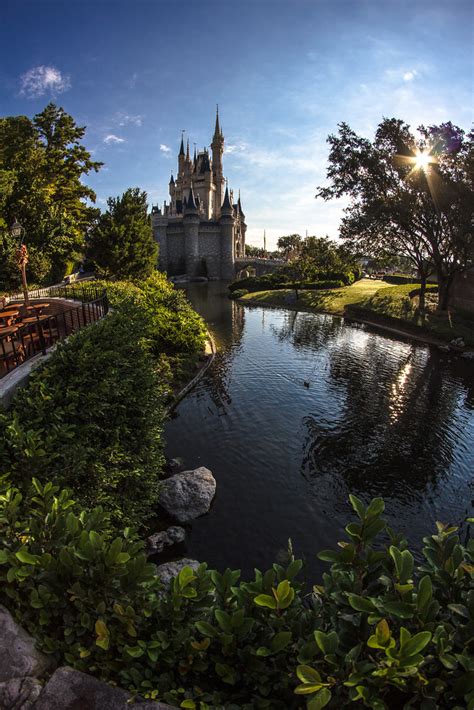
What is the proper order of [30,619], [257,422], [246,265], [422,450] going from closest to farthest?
[30,619]
[422,450]
[257,422]
[246,265]

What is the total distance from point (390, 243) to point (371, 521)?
3719cm

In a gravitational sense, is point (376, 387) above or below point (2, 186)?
below

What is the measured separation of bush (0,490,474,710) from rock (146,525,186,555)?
5.43 meters

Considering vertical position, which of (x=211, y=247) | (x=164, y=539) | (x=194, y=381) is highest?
(x=211, y=247)

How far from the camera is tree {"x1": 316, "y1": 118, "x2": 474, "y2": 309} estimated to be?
2723 centimetres

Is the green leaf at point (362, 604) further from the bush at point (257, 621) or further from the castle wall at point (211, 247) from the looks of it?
the castle wall at point (211, 247)

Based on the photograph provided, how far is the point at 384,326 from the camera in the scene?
3378cm

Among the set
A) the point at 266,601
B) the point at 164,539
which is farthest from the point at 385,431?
the point at 266,601

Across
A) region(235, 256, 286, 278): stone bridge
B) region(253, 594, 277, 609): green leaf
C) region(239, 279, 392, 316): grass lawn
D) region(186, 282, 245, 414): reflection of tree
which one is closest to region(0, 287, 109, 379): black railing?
region(186, 282, 245, 414): reflection of tree

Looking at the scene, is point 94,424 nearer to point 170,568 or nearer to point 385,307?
point 170,568

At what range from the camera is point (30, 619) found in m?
3.35

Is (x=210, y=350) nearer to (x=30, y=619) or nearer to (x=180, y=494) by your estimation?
(x=180, y=494)

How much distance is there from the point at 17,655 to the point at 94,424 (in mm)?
4323

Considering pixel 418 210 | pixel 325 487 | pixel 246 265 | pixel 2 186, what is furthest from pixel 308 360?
pixel 246 265
